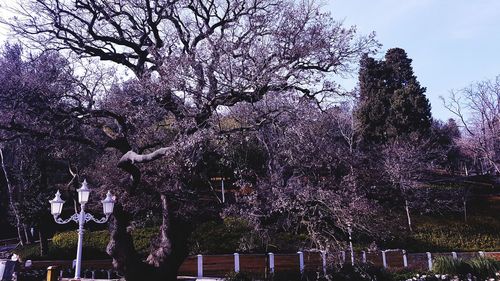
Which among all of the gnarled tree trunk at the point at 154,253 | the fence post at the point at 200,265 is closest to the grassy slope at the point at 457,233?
the fence post at the point at 200,265

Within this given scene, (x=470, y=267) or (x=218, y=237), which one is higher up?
(x=218, y=237)

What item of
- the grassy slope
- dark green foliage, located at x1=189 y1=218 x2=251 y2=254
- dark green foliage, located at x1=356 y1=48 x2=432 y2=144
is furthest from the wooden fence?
dark green foliage, located at x1=356 y1=48 x2=432 y2=144

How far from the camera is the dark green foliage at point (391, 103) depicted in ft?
80.8

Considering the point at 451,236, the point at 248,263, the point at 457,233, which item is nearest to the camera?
the point at 248,263

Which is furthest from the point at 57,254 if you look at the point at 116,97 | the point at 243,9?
the point at 243,9

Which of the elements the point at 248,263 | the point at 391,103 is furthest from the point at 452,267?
the point at 391,103

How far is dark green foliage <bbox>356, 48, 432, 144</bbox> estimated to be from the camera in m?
24.6

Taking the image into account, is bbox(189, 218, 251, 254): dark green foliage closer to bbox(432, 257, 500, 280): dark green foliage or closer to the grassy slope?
the grassy slope

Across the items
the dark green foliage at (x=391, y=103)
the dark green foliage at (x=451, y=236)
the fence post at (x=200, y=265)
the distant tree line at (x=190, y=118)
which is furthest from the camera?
the dark green foliage at (x=391, y=103)

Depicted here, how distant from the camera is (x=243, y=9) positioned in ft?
33.5

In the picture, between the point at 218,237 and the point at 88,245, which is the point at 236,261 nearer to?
the point at 218,237

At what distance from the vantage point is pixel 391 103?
995 inches

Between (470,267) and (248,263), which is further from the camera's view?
(248,263)

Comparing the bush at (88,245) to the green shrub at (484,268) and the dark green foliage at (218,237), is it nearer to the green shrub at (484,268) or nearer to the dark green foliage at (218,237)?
the dark green foliage at (218,237)
